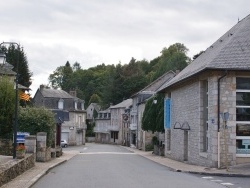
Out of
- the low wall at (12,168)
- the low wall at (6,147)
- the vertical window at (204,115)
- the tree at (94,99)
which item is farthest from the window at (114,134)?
the low wall at (12,168)

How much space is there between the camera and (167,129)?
3859 centimetres

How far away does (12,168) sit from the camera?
16.1 metres

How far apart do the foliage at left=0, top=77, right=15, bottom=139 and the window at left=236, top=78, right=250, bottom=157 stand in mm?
13479

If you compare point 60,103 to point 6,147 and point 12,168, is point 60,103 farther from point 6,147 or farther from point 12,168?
point 12,168

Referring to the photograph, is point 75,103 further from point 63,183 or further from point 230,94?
point 63,183

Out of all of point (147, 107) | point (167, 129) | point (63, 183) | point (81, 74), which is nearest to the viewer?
point (63, 183)

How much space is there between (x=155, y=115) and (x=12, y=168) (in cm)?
3015

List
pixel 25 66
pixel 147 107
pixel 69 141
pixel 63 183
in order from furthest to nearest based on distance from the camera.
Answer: pixel 69 141 < pixel 25 66 < pixel 147 107 < pixel 63 183

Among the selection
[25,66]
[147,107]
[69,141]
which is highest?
[25,66]

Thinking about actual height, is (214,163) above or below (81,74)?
below

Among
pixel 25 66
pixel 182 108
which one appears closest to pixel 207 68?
pixel 182 108

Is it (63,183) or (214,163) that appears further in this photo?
(214,163)

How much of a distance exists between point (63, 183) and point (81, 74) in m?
121

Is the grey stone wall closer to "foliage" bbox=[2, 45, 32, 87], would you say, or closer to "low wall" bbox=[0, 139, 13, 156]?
"low wall" bbox=[0, 139, 13, 156]
